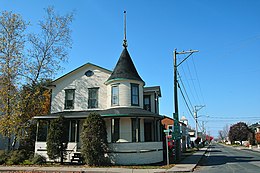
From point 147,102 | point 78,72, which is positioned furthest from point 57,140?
point 147,102

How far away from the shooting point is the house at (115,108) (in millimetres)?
19141

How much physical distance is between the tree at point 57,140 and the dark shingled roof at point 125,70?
6068mm

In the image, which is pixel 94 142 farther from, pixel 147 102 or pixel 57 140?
pixel 147 102

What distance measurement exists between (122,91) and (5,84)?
10.1 metres

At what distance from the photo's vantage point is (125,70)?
22.2 m

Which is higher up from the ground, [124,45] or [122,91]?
[124,45]

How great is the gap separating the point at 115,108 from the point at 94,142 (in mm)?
4530

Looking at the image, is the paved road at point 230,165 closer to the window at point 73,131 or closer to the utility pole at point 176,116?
the utility pole at point 176,116

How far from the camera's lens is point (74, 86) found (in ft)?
77.8

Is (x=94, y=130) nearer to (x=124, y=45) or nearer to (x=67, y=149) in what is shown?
(x=67, y=149)

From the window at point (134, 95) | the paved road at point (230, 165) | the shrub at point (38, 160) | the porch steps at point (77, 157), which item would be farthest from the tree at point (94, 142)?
the paved road at point (230, 165)

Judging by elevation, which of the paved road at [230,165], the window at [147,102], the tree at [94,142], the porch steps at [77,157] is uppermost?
the window at [147,102]

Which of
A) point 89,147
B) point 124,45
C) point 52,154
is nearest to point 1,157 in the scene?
point 52,154

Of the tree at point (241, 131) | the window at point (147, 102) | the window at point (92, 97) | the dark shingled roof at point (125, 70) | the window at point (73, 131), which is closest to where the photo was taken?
the window at point (73, 131)
